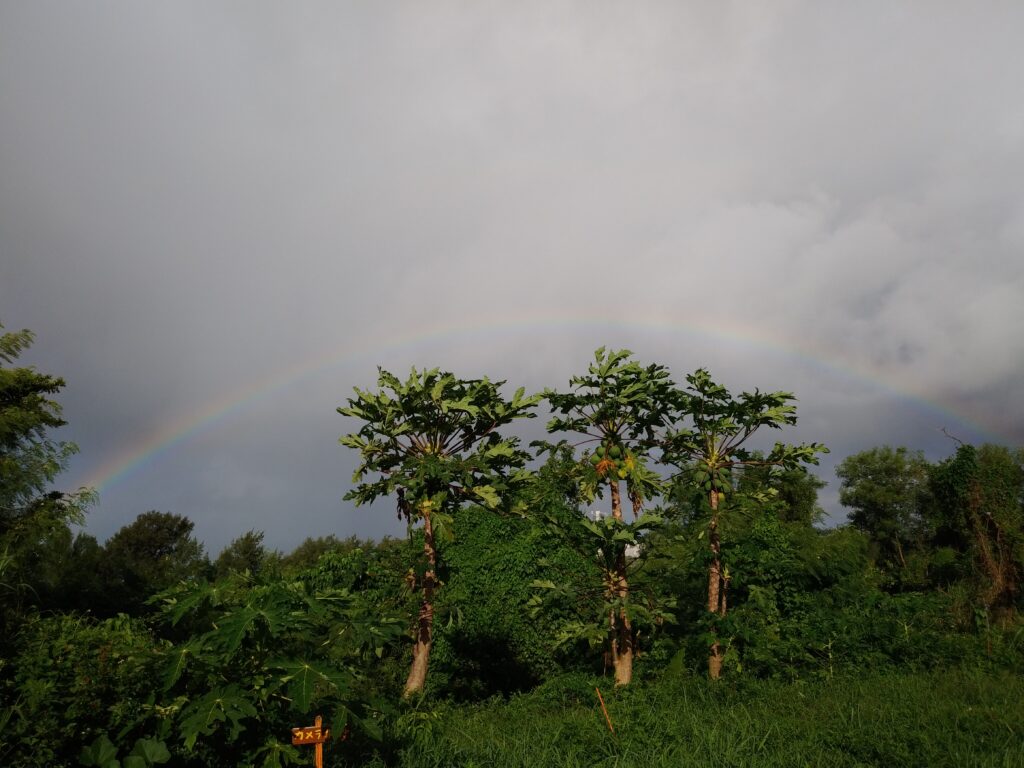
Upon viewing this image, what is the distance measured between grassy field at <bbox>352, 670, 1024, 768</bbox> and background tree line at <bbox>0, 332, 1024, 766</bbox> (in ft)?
1.80

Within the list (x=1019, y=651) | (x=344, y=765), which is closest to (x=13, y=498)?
(x=344, y=765)

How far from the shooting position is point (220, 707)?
3.71m

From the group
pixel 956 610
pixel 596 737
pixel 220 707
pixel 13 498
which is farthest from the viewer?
pixel 13 498

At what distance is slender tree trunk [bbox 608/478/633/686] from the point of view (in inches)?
319

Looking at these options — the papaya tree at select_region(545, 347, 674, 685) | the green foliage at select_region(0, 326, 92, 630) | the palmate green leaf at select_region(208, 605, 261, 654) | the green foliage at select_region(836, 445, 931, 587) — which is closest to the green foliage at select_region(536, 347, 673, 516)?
the papaya tree at select_region(545, 347, 674, 685)

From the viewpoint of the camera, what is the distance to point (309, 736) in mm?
4012

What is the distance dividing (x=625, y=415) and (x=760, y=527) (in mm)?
5972

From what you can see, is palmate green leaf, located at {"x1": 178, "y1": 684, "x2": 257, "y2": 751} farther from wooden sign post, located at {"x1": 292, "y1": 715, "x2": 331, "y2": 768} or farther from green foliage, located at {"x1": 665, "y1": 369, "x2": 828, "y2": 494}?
green foliage, located at {"x1": 665, "y1": 369, "x2": 828, "y2": 494}

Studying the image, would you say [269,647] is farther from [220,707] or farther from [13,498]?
[13,498]

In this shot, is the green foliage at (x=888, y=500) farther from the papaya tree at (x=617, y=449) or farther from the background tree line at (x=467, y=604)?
the papaya tree at (x=617, y=449)

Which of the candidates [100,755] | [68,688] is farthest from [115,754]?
[68,688]

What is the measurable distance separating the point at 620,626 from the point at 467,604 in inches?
221

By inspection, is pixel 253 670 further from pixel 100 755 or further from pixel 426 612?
pixel 426 612

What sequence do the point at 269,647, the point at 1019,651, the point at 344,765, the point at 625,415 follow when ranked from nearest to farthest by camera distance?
the point at 269,647 → the point at 344,765 → the point at 625,415 → the point at 1019,651
